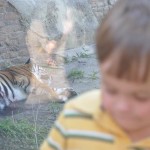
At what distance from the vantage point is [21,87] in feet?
24.8

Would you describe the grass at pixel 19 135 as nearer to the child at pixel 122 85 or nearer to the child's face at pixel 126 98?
the child at pixel 122 85

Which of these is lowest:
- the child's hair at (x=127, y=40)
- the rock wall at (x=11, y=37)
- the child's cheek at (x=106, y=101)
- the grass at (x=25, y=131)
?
the grass at (x=25, y=131)

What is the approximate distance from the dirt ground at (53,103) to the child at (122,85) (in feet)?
10.3

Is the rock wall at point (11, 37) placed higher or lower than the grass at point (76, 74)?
higher

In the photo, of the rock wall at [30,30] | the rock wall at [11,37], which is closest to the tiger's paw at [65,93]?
the rock wall at [30,30]

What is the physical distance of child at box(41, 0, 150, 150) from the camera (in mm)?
1436

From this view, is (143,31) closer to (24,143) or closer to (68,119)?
(68,119)

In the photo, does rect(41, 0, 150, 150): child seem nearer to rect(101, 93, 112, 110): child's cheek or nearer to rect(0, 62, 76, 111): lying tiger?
rect(101, 93, 112, 110): child's cheek

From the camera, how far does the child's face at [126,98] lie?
145 cm

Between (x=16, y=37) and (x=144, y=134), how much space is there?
7037 millimetres

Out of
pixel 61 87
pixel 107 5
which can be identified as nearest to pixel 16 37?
pixel 61 87

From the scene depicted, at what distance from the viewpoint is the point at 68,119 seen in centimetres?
171

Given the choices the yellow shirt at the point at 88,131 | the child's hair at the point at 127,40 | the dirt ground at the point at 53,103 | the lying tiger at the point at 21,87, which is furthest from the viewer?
the lying tiger at the point at 21,87

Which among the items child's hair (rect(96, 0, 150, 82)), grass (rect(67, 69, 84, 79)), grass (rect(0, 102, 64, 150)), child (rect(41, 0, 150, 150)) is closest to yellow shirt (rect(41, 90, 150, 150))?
child (rect(41, 0, 150, 150))
